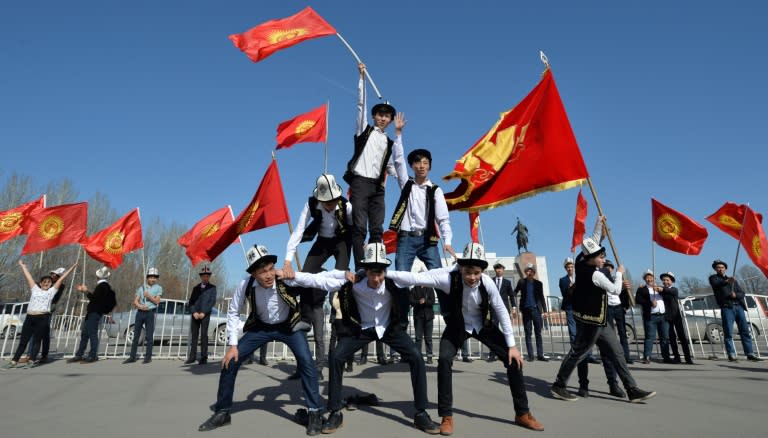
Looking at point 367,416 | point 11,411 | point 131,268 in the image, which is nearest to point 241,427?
point 367,416

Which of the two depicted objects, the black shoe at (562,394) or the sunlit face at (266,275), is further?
the black shoe at (562,394)

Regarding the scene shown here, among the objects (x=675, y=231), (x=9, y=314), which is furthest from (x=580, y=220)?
(x=9, y=314)

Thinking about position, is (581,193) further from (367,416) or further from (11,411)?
(11,411)

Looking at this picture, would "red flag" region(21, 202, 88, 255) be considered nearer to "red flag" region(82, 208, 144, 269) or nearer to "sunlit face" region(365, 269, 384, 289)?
"red flag" region(82, 208, 144, 269)

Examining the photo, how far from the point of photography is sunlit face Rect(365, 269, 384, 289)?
4.37m

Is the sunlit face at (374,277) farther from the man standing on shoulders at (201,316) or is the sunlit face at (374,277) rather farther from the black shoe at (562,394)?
the man standing on shoulders at (201,316)

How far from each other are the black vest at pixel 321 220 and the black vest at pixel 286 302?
4.76 ft

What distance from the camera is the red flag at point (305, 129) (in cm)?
897

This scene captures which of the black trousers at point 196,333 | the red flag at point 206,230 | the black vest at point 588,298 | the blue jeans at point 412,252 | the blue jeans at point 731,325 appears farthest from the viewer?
the red flag at point 206,230

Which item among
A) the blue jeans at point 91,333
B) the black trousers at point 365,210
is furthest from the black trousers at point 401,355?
the blue jeans at point 91,333

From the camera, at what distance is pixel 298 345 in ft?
14.5

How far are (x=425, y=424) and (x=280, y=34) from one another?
267 inches

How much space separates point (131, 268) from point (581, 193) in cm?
4030

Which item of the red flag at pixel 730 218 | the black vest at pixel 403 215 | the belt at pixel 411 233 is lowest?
the belt at pixel 411 233
